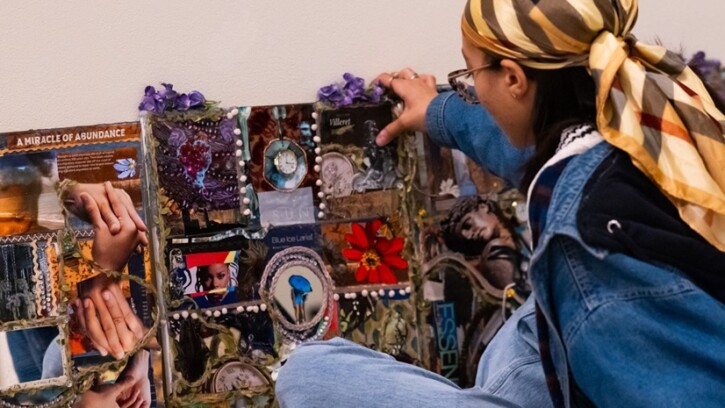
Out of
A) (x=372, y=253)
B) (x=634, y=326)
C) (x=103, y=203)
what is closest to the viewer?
(x=634, y=326)

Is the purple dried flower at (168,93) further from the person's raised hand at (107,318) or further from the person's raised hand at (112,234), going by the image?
the person's raised hand at (107,318)

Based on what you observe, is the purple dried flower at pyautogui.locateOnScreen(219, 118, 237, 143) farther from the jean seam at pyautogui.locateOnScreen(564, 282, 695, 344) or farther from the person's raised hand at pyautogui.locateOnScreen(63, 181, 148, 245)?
the jean seam at pyautogui.locateOnScreen(564, 282, 695, 344)

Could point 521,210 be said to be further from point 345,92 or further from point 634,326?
point 634,326

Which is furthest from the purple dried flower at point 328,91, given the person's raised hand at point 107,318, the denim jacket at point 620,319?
the denim jacket at point 620,319

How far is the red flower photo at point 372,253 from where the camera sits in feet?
4.34

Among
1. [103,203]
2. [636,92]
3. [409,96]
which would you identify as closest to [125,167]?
[103,203]

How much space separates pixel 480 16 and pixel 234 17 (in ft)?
1.49

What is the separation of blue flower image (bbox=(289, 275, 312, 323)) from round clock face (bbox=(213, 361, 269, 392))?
100 mm

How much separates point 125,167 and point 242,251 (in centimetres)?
20

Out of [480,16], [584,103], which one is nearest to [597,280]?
[584,103]

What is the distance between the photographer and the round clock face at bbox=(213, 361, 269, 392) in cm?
128

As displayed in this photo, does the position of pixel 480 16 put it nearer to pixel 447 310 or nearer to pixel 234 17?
pixel 234 17

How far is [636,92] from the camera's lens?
0.83m

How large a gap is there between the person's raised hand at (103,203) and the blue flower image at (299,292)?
22cm
